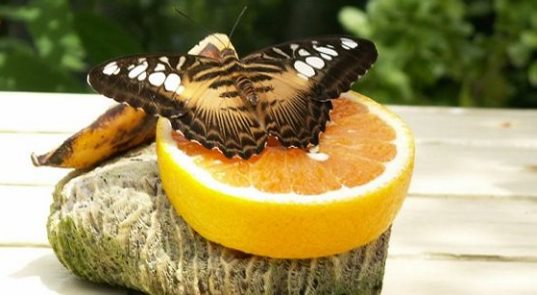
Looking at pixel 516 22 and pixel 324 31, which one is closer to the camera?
pixel 516 22

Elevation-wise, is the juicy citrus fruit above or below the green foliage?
above

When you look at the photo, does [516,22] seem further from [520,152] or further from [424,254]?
[424,254]

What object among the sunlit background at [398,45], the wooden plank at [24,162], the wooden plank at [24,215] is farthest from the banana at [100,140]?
the sunlit background at [398,45]

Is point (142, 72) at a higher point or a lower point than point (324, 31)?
higher

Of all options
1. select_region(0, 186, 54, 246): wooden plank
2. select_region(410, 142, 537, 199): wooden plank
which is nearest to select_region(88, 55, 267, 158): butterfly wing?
select_region(0, 186, 54, 246): wooden plank

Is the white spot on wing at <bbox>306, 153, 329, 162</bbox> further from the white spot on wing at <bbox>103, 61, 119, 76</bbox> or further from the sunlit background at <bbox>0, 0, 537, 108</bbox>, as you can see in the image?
the sunlit background at <bbox>0, 0, 537, 108</bbox>

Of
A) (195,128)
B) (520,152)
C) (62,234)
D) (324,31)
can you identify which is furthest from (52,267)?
(324,31)

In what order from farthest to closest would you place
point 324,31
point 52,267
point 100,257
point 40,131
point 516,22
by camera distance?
point 324,31
point 516,22
point 40,131
point 52,267
point 100,257

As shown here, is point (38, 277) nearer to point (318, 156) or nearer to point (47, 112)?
point (318, 156)
